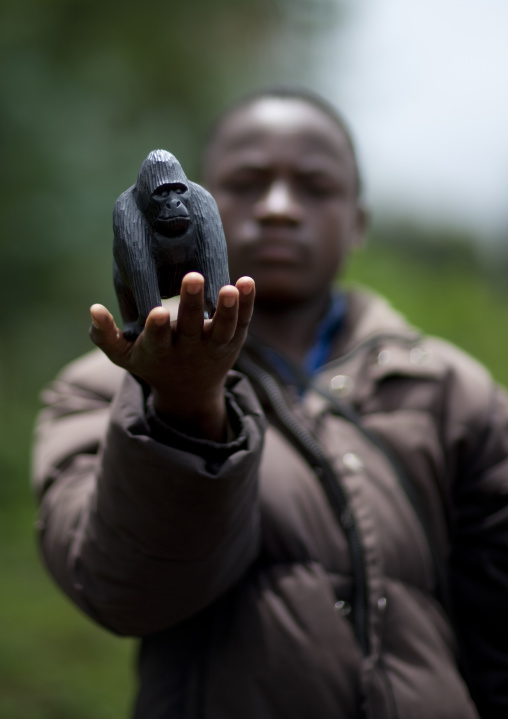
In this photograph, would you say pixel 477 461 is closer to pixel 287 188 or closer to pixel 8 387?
pixel 287 188

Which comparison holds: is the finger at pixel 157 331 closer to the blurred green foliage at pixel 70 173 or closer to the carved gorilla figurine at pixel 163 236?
the carved gorilla figurine at pixel 163 236

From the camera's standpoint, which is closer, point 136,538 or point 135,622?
point 136,538

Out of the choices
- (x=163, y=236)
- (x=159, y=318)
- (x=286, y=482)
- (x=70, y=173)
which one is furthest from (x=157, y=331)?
(x=70, y=173)

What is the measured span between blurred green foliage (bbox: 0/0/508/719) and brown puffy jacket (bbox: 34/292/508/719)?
6.81 ft

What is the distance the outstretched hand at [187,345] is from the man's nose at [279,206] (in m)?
0.58

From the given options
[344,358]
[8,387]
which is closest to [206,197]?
[344,358]

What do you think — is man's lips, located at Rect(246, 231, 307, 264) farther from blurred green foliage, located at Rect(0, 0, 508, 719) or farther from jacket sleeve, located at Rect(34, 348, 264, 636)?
blurred green foliage, located at Rect(0, 0, 508, 719)

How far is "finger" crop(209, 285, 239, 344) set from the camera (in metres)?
0.74

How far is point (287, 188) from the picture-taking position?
1417 mm

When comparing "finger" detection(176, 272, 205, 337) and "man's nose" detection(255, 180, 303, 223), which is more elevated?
"man's nose" detection(255, 180, 303, 223)

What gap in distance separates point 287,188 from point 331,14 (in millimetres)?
4781

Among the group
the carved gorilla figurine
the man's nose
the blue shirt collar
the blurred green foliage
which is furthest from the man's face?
the blurred green foliage

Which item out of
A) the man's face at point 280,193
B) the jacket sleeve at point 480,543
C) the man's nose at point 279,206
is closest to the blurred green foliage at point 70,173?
the jacket sleeve at point 480,543

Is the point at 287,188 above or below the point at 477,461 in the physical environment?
above
